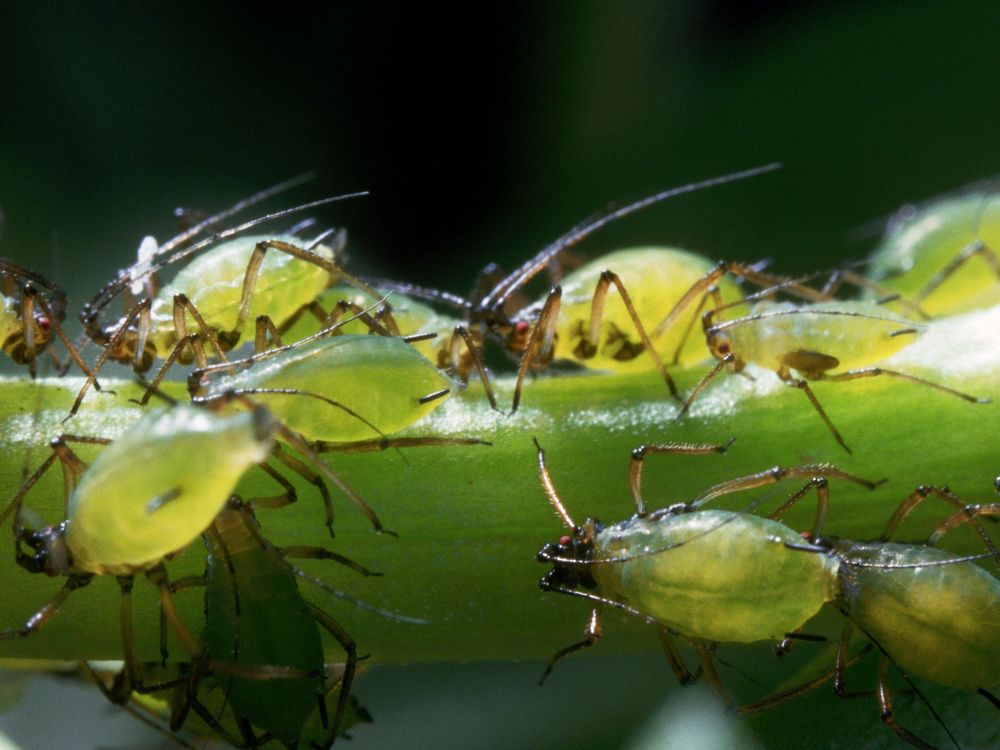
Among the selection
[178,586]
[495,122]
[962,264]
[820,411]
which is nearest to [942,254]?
[962,264]

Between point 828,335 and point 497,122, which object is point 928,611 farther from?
point 497,122

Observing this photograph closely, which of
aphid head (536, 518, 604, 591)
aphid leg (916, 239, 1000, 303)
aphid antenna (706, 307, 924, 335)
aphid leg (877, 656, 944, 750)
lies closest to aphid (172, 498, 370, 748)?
aphid head (536, 518, 604, 591)

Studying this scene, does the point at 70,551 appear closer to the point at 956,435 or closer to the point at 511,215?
the point at 956,435

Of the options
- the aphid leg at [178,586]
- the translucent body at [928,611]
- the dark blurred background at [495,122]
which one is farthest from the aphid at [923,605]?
the dark blurred background at [495,122]

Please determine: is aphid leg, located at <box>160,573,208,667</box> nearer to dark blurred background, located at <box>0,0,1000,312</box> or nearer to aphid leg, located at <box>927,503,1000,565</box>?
aphid leg, located at <box>927,503,1000,565</box>

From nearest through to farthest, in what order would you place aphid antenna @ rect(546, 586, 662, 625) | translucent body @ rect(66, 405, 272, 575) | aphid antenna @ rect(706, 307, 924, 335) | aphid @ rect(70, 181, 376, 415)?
translucent body @ rect(66, 405, 272, 575) → aphid antenna @ rect(546, 586, 662, 625) → aphid antenna @ rect(706, 307, 924, 335) → aphid @ rect(70, 181, 376, 415)
